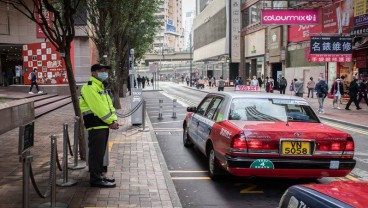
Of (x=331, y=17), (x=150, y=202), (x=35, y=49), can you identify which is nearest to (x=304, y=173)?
(x=150, y=202)

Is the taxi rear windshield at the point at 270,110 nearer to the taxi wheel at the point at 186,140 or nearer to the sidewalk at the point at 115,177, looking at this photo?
the sidewalk at the point at 115,177

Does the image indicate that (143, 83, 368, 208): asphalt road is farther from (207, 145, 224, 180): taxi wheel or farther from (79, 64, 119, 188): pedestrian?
(79, 64, 119, 188): pedestrian

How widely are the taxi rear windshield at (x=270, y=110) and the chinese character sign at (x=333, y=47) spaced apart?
17905 millimetres

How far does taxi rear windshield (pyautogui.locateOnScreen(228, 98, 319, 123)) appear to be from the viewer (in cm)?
671

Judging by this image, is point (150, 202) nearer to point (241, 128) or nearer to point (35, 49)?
point (241, 128)

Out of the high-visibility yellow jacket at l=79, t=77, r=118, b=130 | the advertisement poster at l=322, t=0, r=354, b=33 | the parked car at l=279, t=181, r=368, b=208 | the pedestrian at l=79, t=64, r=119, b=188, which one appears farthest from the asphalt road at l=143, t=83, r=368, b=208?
the advertisement poster at l=322, t=0, r=354, b=33

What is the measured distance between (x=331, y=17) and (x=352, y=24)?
A: 3465 mm

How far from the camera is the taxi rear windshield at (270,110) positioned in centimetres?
671

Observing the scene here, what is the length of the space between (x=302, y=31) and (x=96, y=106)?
30.8 metres

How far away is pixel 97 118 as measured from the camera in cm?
593

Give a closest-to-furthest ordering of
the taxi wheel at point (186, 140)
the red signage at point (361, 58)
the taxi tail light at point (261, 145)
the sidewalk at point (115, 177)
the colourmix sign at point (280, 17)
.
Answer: the sidewalk at point (115, 177), the taxi tail light at point (261, 145), the taxi wheel at point (186, 140), the colourmix sign at point (280, 17), the red signage at point (361, 58)

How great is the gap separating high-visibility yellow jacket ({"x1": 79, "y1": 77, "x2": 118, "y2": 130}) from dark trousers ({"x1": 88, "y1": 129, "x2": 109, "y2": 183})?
91mm

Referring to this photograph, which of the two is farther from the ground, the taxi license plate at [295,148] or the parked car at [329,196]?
the parked car at [329,196]

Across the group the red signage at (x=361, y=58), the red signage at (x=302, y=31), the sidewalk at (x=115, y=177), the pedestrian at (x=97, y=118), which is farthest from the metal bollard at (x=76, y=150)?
the red signage at (x=302, y=31)
